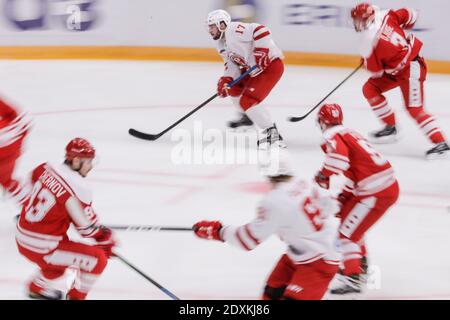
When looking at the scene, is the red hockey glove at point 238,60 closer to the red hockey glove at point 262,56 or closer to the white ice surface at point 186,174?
the red hockey glove at point 262,56

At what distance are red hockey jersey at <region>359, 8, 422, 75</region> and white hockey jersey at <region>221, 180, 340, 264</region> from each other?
2572 mm

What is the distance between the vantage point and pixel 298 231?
2980mm

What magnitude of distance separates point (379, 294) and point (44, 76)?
5.36 meters

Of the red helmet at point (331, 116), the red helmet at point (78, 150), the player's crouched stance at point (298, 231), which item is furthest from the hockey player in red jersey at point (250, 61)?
the player's crouched stance at point (298, 231)

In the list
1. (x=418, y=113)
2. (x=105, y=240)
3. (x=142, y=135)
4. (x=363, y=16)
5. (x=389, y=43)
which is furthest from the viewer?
(x=142, y=135)

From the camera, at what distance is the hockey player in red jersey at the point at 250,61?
571 cm

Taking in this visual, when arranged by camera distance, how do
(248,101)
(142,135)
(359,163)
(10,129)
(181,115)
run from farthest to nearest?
(181,115) < (142,135) < (248,101) < (10,129) < (359,163)

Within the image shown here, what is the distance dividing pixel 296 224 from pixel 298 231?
4cm

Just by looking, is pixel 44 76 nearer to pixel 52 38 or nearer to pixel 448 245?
pixel 52 38

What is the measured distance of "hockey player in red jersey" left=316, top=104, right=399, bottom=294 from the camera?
11.4 feet

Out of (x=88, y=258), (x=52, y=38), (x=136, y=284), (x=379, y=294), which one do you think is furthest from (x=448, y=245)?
(x=52, y=38)

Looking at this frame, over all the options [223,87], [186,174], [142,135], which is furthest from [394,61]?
[142,135]

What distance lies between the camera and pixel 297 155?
229 inches

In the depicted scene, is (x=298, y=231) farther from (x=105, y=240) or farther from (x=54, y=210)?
(x=54, y=210)
